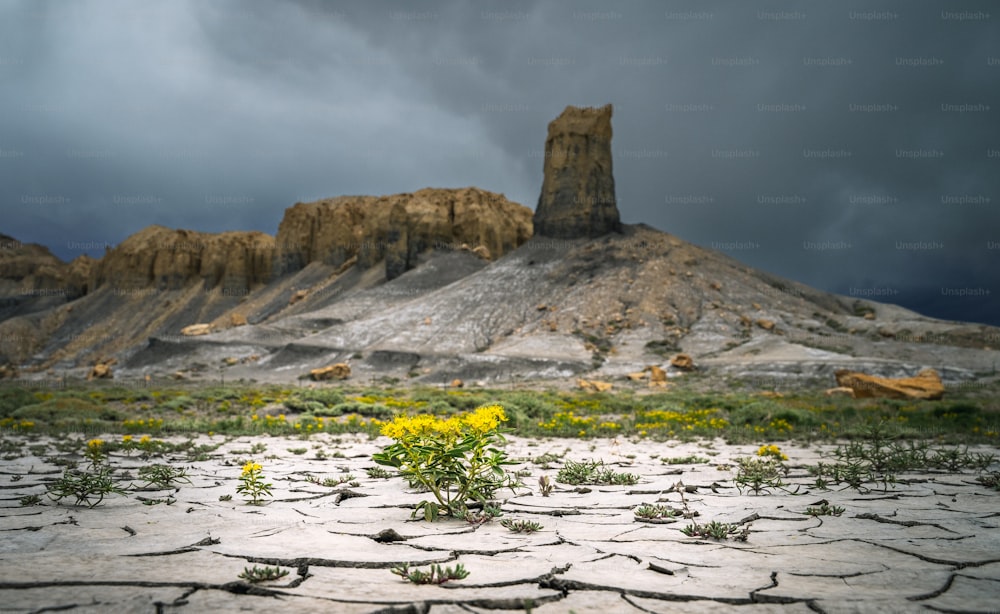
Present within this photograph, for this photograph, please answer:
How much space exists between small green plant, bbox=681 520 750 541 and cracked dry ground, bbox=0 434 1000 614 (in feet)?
0.22

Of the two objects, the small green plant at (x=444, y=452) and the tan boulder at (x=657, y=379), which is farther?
the tan boulder at (x=657, y=379)

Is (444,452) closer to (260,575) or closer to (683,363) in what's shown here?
(260,575)

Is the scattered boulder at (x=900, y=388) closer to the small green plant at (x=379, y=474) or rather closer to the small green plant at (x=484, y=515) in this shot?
the small green plant at (x=379, y=474)

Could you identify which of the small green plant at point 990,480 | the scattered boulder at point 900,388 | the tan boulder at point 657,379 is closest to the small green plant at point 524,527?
the small green plant at point 990,480

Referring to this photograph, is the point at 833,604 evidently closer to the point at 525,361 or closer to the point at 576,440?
the point at 576,440

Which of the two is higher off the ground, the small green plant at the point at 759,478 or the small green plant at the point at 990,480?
the small green plant at the point at 990,480

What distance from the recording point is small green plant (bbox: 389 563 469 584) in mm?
2393

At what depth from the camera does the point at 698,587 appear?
241cm

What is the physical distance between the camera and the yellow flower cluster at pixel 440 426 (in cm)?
371

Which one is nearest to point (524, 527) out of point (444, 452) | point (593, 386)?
point (444, 452)

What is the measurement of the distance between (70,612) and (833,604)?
9.36 feet

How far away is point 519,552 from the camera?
297 centimetres

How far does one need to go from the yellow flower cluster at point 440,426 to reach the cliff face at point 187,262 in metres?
96.0

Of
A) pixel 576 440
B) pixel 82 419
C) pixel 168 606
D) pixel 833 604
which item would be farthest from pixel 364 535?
pixel 82 419
